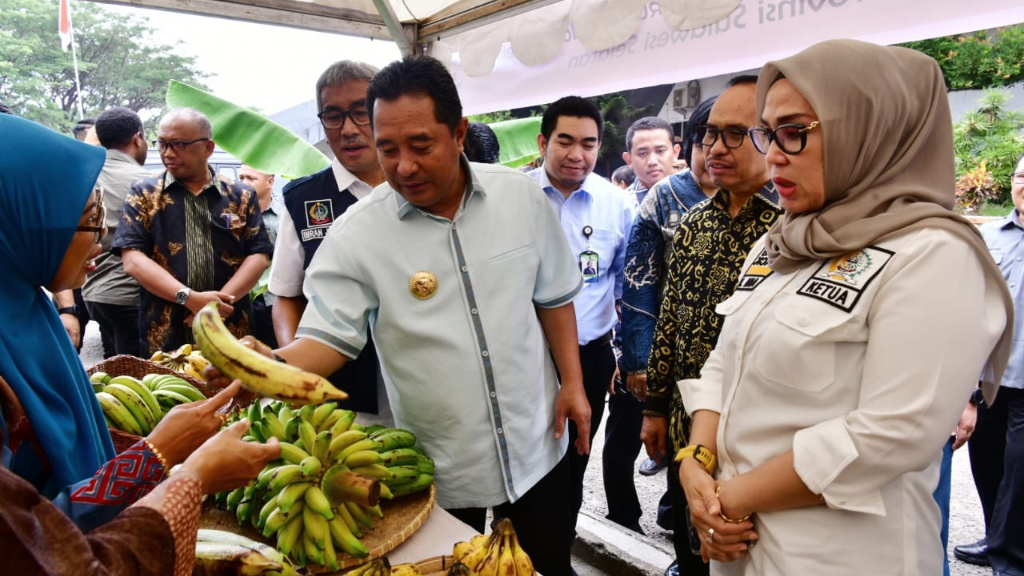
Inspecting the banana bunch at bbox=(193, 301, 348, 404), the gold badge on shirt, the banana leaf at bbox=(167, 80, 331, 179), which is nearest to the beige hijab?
the gold badge on shirt

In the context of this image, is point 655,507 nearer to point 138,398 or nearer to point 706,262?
point 706,262

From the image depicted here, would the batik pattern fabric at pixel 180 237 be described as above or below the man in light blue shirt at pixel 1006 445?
above

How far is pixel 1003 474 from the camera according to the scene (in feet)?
10.6

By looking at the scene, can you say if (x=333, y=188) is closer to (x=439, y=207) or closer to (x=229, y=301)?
(x=439, y=207)

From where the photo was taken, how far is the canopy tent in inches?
87.1

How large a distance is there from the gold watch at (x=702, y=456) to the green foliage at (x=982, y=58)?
33.0ft

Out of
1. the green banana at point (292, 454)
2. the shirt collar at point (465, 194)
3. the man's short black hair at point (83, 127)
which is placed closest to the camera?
the green banana at point (292, 454)

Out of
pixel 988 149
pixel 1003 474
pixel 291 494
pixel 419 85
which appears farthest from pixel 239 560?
pixel 988 149

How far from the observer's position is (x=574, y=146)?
12.0 ft

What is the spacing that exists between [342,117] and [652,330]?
5.84ft

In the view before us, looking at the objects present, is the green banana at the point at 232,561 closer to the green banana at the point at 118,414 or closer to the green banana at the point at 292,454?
the green banana at the point at 292,454

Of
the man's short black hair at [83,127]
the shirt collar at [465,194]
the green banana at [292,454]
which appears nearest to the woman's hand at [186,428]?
the green banana at [292,454]

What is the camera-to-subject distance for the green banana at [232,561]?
1.40m

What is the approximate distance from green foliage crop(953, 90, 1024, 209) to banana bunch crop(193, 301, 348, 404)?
10.1 metres
